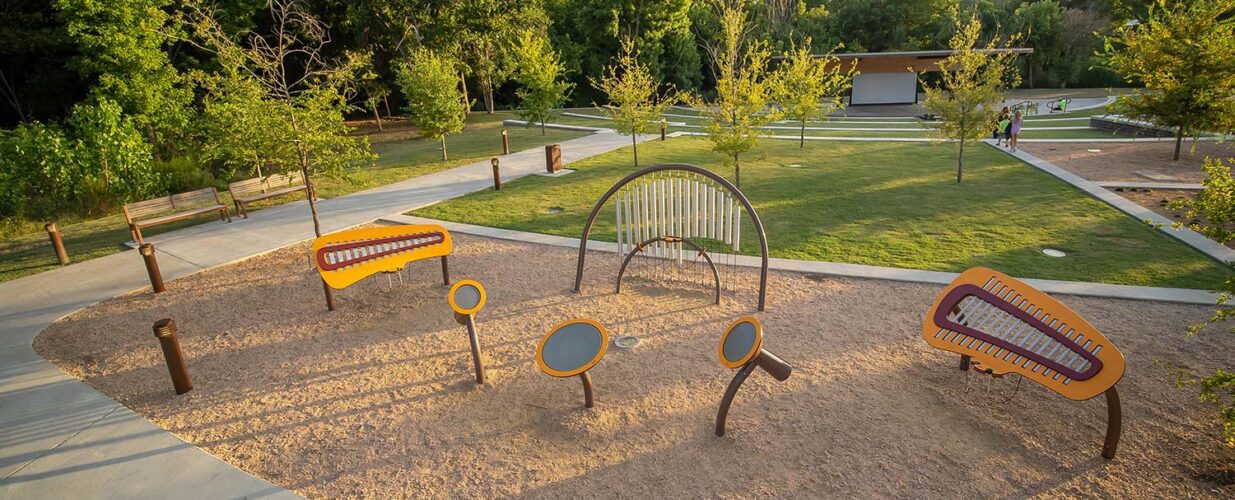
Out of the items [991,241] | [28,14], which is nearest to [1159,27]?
[991,241]

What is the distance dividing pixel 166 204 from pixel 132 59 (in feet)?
32.9

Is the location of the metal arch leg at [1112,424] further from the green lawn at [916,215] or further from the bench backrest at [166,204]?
the bench backrest at [166,204]

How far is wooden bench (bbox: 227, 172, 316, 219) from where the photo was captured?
1342 centimetres

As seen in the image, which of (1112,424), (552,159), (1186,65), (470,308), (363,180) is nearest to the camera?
(1112,424)

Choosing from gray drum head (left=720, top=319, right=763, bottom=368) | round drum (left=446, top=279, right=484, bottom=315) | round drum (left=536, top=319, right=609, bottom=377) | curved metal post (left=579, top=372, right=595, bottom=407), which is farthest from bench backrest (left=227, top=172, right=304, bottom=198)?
gray drum head (left=720, top=319, right=763, bottom=368)

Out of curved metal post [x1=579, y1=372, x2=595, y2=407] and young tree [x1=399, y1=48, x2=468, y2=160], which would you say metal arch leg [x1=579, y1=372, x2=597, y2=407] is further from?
young tree [x1=399, y1=48, x2=468, y2=160]

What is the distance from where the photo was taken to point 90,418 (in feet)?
19.8

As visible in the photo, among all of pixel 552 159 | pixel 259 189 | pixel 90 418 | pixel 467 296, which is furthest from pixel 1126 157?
pixel 259 189

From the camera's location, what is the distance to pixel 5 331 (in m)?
8.09

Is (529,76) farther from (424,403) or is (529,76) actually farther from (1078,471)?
(1078,471)

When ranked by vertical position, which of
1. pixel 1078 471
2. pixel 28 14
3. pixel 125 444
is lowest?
pixel 1078 471

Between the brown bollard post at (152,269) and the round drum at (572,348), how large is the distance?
7239 millimetres

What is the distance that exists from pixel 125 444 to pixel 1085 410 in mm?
9188

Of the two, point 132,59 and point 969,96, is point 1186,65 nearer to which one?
point 969,96
